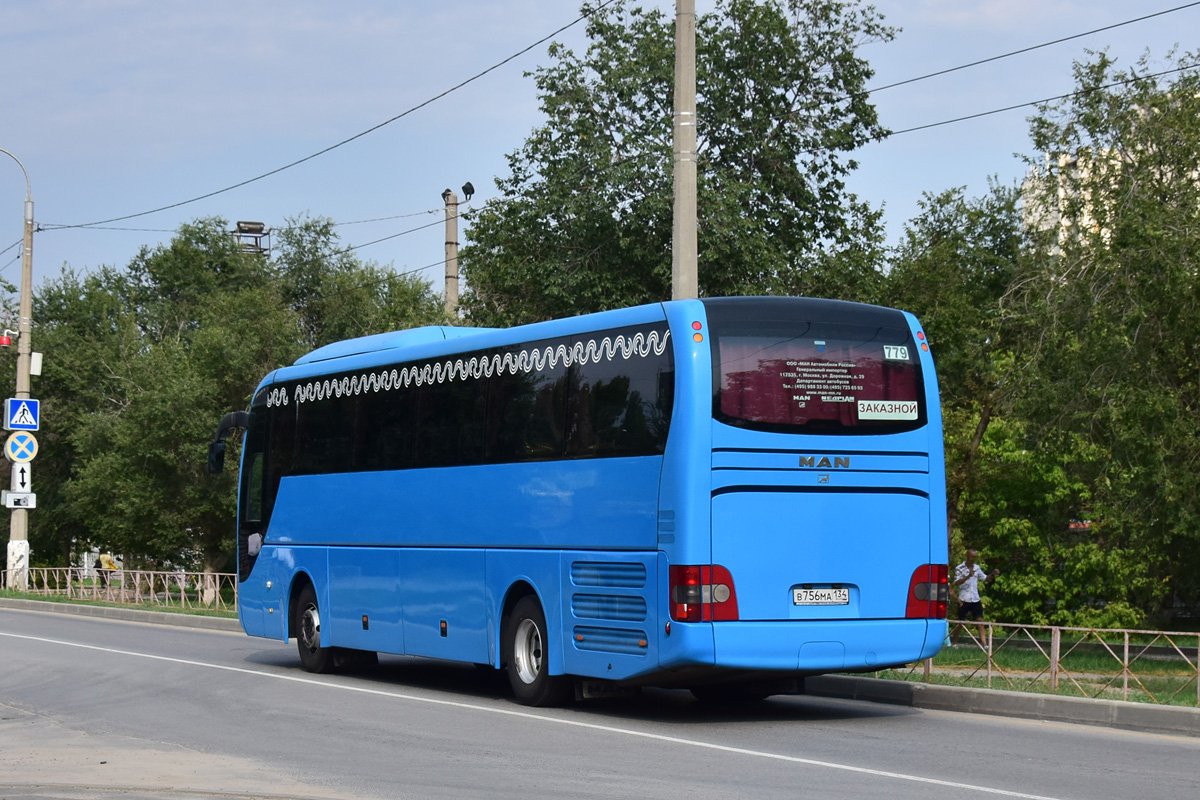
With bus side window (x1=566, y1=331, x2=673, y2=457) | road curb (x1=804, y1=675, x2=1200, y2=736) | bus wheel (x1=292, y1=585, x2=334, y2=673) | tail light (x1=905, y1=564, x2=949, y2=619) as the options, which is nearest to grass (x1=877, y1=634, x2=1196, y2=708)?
road curb (x1=804, y1=675, x2=1200, y2=736)

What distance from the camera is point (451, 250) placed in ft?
143

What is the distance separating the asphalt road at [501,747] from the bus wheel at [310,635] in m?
1.03

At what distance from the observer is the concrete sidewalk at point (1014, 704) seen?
1199cm

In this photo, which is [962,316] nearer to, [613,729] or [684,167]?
[684,167]

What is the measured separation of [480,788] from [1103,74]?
16.8 meters

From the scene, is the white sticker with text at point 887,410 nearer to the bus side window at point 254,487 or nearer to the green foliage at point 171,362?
the bus side window at point 254,487

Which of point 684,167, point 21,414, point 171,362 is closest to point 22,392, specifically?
point 21,414

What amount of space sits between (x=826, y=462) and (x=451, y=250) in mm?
32097

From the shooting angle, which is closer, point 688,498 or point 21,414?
point 688,498

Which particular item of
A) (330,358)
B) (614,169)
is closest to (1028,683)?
(330,358)

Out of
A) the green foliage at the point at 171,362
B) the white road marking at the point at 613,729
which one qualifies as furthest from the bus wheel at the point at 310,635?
the green foliage at the point at 171,362

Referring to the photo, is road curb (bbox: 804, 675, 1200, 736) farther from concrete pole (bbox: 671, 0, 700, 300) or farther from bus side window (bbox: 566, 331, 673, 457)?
concrete pole (bbox: 671, 0, 700, 300)

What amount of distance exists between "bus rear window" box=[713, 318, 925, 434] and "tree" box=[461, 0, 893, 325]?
54.2 ft

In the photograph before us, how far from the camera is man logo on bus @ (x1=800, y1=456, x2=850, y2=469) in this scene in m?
12.4
